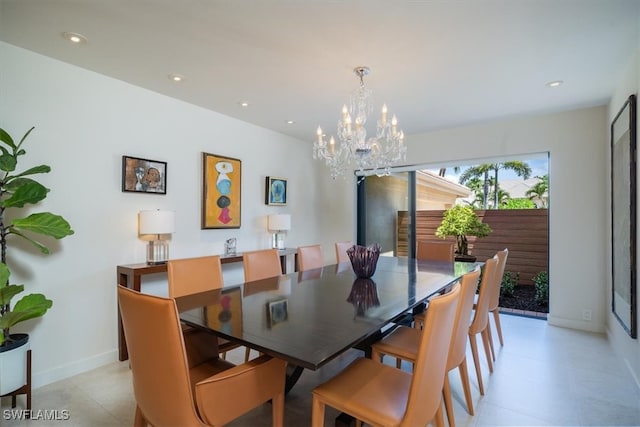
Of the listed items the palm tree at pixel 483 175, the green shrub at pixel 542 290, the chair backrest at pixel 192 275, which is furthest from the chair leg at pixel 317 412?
the palm tree at pixel 483 175

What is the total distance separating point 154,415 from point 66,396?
1.47 m

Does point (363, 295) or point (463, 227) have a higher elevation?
point (463, 227)

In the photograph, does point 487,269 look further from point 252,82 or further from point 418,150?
point 418,150

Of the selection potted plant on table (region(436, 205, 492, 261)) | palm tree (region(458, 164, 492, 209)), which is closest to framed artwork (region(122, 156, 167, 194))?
potted plant on table (region(436, 205, 492, 261))

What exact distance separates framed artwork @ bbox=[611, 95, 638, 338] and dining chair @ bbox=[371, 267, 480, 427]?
1.42 metres

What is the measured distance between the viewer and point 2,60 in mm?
2264

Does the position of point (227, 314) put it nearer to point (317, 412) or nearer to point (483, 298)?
point (317, 412)

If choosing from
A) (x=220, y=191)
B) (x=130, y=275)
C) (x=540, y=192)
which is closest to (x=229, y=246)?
(x=220, y=191)

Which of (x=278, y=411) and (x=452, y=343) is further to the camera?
(x=452, y=343)

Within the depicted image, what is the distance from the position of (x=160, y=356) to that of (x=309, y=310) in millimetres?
764

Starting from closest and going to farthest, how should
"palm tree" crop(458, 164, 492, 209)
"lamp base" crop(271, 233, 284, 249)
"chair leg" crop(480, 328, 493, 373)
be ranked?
"chair leg" crop(480, 328, 493, 373), "lamp base" crop(271, 233, 284, 249), "palm tree" crop(458, 164, 492, 209)

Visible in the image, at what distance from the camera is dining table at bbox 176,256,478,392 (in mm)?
1309

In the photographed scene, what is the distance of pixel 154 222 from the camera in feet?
9.38

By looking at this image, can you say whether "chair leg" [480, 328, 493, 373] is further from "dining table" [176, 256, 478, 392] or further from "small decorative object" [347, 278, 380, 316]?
"small decorative object" [347, 278, 380, 316]
